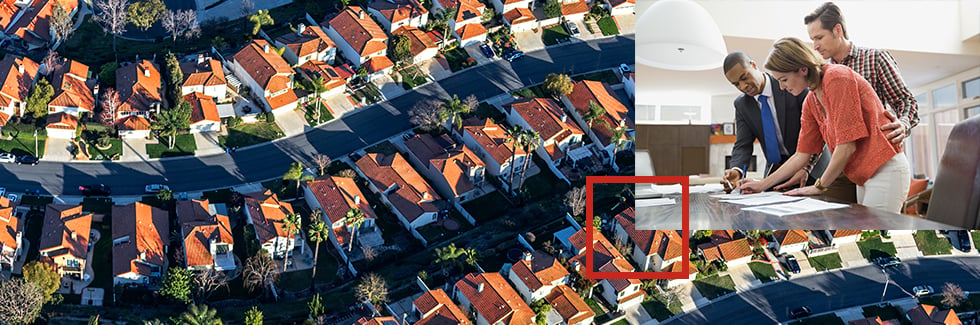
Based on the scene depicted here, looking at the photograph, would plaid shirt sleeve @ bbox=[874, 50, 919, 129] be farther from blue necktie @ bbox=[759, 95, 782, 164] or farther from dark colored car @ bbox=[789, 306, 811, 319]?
dark colored car @ bbox=[789, 306, 811, 319]

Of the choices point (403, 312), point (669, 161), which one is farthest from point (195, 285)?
point (669, 161)

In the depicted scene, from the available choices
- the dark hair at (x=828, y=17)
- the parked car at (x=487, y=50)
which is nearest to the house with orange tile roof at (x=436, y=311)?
the parked car at (x=487, y=50)

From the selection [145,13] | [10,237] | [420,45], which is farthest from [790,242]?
[145,13]

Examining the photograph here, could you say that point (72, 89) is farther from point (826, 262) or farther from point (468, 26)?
point (826, 262)

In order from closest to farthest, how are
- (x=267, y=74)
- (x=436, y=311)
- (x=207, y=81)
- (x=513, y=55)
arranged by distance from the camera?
(x=436, y=311) < (x=207, y=81) < (x=267, y=74) < (x=513, y=55)

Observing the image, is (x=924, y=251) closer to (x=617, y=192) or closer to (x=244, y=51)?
(x=617, y=192)

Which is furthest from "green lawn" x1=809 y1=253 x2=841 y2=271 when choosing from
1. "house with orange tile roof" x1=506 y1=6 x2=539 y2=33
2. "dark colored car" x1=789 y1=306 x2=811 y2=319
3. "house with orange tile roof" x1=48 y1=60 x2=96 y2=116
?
"house with orange tile roof" x1=48 y1=60 x2=96 y2=116
